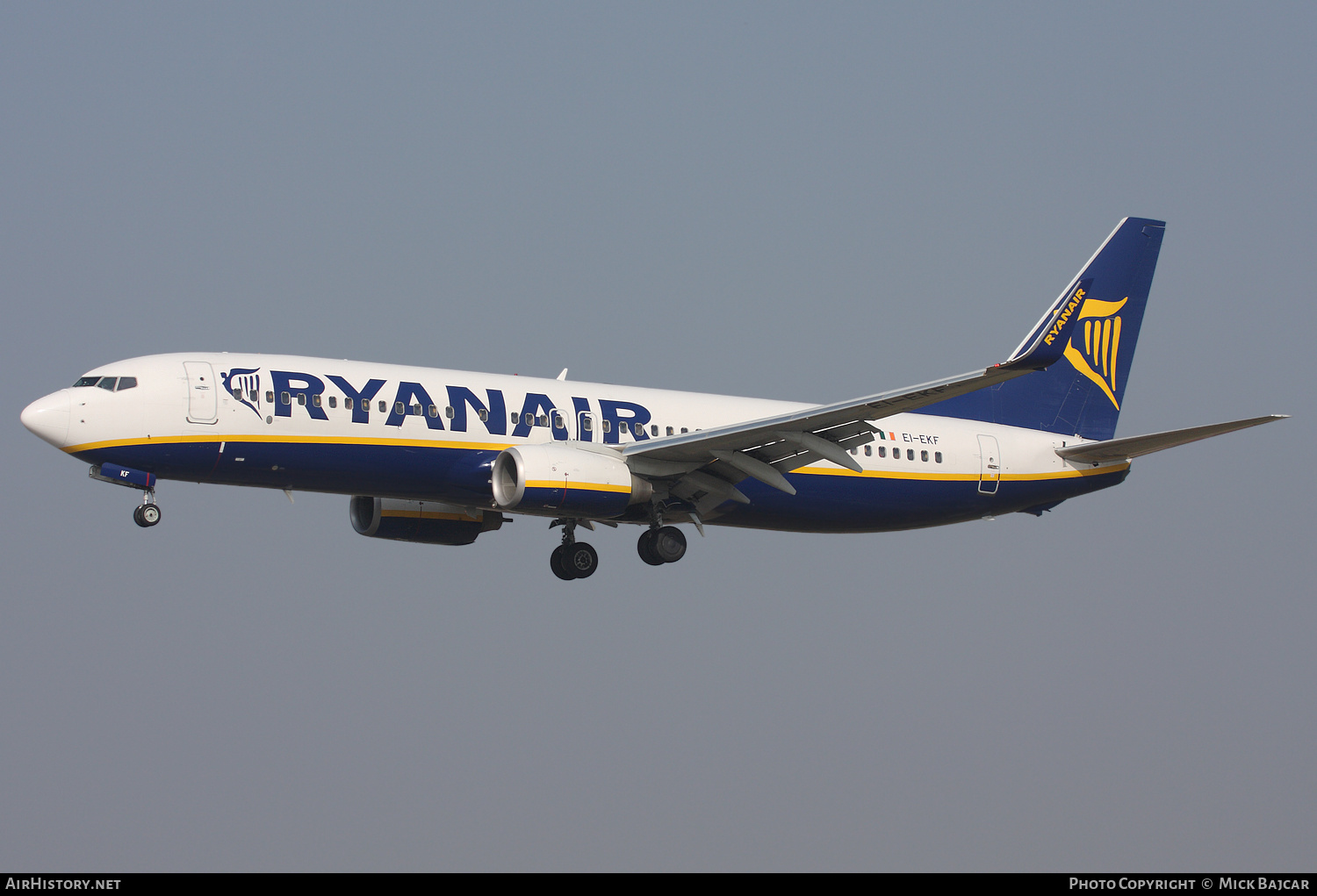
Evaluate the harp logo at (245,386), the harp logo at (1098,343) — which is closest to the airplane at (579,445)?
the harp logo at (245,386)

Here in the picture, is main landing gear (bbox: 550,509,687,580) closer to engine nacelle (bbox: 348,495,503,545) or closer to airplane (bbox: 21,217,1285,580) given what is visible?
airplane (bbox: 21,217,1285,580)

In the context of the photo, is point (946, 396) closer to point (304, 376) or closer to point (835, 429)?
point (835, 429)

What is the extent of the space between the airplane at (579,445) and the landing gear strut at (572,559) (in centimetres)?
4

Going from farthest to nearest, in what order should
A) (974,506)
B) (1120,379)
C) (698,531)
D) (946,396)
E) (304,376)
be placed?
(1120,379), (974,506), (698,531), (304,376), (946,396)

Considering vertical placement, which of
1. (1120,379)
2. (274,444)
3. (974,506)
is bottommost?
(274,444)

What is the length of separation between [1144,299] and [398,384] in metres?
23.0

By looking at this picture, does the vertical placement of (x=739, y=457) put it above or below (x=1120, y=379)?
below

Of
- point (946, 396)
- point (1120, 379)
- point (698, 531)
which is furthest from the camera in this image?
point (1120, 379)

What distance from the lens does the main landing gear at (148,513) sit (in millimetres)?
31203

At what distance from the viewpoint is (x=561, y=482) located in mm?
31578

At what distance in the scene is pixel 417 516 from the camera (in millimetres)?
37375

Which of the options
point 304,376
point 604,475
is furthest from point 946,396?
point 304,376

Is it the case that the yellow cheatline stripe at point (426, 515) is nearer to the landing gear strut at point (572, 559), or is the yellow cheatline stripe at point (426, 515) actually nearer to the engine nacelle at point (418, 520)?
the engine nacelle at point (418, 520)

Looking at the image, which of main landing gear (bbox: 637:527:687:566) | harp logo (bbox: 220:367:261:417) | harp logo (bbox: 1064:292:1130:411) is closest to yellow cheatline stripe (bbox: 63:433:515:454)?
harp logo (bbox: 220:367:261:417)
